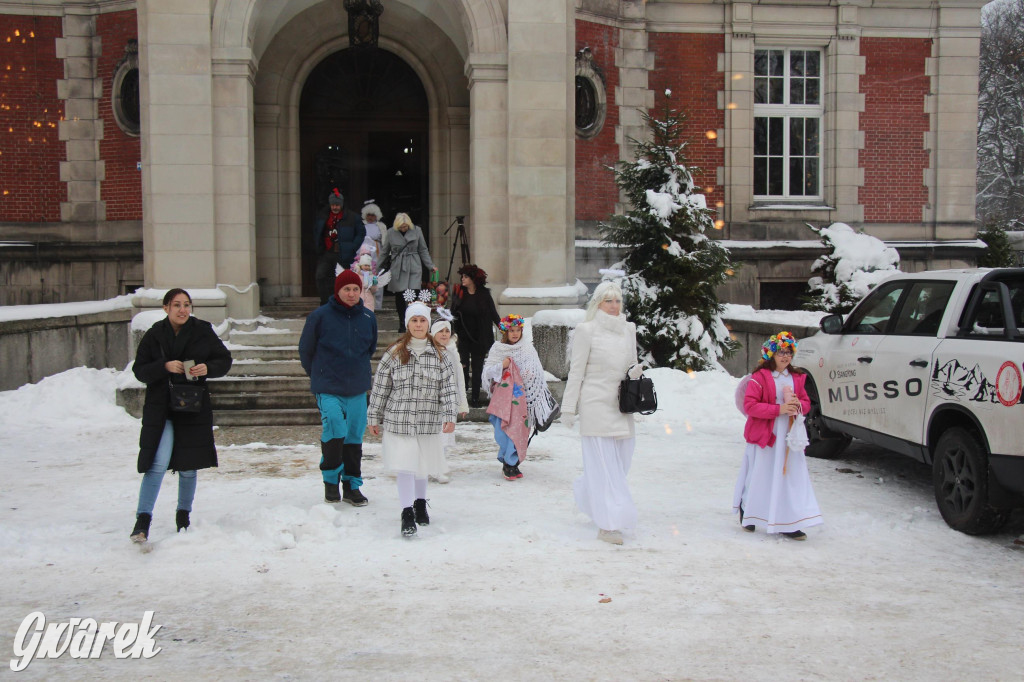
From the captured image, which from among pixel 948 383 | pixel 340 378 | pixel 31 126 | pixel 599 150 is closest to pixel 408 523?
pixel 340 378

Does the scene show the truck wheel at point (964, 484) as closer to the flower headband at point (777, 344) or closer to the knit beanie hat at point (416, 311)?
the flower headband at point (777, 344)

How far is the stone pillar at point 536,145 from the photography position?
1264cm

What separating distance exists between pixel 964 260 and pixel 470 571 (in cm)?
1607

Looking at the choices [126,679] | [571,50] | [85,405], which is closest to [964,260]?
[571,50]

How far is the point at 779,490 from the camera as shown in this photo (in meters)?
6.54

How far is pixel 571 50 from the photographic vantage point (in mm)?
12969

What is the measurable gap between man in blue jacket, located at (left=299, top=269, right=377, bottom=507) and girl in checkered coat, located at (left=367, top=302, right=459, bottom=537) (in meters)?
0.69

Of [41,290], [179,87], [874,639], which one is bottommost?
[874,639]

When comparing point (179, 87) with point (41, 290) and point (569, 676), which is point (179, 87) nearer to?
point (41, 290)

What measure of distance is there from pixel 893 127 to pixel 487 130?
32.1ft

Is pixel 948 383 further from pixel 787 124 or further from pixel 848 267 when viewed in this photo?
pixel 787 124

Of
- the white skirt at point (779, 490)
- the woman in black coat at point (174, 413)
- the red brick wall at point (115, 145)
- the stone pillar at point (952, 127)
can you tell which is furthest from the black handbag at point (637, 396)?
the stone pillar at point (952, 127)

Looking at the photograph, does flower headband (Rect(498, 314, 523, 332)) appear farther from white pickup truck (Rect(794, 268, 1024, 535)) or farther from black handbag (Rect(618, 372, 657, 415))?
white pickup truck (Rect(794, 268, 1024, 535))

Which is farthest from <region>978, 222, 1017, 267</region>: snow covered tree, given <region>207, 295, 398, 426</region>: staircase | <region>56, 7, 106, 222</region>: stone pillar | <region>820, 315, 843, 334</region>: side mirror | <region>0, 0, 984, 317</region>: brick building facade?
<region>56, 7, 106, 222</region>: stone pillar
